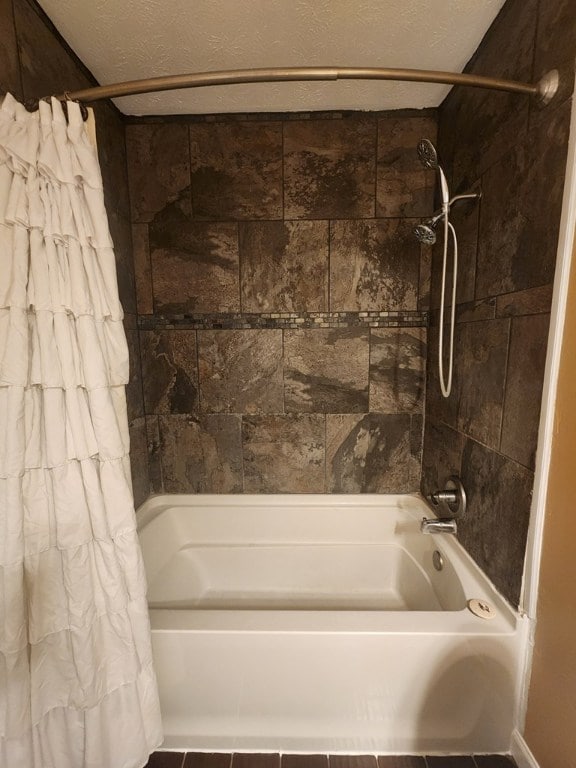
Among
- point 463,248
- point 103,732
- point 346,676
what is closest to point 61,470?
point 103,732

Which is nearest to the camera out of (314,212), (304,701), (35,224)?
(35,224)

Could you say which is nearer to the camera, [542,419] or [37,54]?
[542,419]

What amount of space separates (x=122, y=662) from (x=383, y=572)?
3.83 ft

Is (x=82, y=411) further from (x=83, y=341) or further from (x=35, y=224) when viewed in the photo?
(x=35, y=224)

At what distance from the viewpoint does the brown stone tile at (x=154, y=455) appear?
1.68 meters

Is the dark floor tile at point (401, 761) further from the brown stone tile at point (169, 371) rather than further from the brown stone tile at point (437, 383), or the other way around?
the brown stone tile at point (169, 371)

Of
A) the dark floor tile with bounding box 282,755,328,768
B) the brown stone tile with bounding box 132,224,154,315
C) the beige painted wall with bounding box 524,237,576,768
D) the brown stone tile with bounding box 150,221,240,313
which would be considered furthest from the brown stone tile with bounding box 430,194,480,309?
the dark floor tile with bounding box 282,755,328,768

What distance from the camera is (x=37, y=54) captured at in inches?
40.8

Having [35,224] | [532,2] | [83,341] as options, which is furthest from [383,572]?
[532,2]

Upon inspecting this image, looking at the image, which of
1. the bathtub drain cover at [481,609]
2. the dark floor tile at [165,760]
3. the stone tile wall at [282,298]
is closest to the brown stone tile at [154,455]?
the stone tile wall at [282,298]

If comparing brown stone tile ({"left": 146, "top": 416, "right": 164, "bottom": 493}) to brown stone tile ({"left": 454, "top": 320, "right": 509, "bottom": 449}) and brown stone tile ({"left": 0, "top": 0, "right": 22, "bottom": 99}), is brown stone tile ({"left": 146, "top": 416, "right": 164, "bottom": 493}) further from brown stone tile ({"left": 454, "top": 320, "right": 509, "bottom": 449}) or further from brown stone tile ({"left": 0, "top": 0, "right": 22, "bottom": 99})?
brown stone tile ({"left": 454, "top": 320, "right": 509, "bottom": 449})

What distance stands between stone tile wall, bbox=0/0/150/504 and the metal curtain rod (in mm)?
340

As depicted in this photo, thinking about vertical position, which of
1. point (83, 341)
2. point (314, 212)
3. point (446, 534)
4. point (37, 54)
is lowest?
point (446, 534)

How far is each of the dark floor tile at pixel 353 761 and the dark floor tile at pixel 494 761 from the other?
306 mm
